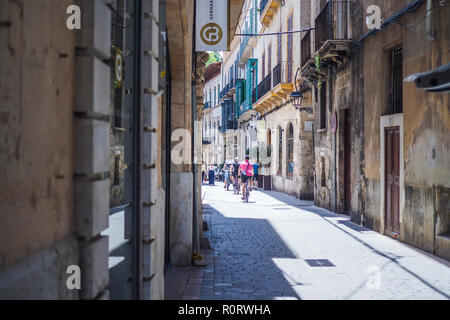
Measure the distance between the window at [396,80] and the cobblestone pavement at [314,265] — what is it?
2662 millimetres

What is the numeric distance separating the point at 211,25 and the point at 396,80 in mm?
4442

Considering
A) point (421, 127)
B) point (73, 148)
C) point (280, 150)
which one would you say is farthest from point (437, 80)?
point (280, 150)

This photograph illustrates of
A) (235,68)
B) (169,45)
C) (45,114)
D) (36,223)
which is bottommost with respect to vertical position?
(36,223)

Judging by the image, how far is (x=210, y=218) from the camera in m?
13.5

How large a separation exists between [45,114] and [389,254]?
739 cm

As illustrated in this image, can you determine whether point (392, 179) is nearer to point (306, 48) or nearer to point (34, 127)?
point (306, 48)

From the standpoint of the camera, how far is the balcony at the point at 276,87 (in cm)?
2223

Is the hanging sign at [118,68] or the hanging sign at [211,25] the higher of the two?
the hanging sign at [211,25]

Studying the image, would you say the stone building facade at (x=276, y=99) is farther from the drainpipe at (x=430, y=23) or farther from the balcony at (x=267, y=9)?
the drainpipe at (x=430, y=23)

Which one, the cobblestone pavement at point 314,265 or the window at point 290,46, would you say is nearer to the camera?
the cobblestone pavement at point 314,265

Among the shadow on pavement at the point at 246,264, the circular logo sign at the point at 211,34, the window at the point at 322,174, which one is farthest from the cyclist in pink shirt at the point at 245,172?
the circular logo sign at the point at 211,34
